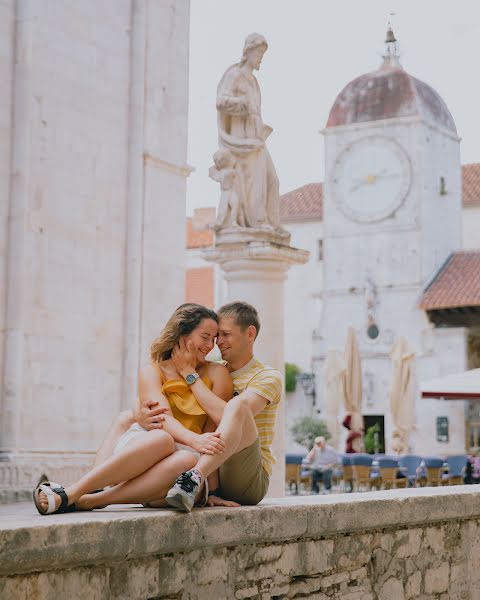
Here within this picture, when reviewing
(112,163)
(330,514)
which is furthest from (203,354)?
(112,163)

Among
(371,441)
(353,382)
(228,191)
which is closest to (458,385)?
(228,191)

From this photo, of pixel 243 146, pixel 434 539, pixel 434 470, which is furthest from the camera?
pixel 434 470

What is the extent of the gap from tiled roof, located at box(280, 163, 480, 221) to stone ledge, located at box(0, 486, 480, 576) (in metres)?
39.2

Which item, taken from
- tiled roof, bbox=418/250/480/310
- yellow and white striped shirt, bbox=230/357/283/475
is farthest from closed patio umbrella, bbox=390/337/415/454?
yellow and white striped shirt, bbox=230/357/283/475

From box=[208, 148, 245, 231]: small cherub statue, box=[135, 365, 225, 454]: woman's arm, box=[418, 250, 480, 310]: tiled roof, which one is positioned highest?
box=[418, 250, 480, 310]: tiled roof

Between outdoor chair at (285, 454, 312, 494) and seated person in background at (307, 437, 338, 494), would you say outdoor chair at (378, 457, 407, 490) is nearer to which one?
seated person in background at (307, 437, 338, 494)

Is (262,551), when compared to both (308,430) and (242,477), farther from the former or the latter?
(308,430)

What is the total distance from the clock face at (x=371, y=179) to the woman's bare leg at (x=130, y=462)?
113 feet

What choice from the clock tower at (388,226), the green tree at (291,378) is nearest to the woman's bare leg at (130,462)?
the clock tower at (388,226)

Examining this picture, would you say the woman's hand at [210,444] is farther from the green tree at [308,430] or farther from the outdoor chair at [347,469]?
the green tree at [308,430]

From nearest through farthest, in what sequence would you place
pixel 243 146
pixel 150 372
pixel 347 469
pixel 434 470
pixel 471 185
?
pixel 150 372, pixel 243 146, pixel 434 470, pixel 347 469, pixel 471 185

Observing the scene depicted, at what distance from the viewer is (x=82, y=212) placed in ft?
34.2

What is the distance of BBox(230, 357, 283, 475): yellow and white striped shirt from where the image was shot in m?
5.06

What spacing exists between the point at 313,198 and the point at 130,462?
4197cm
